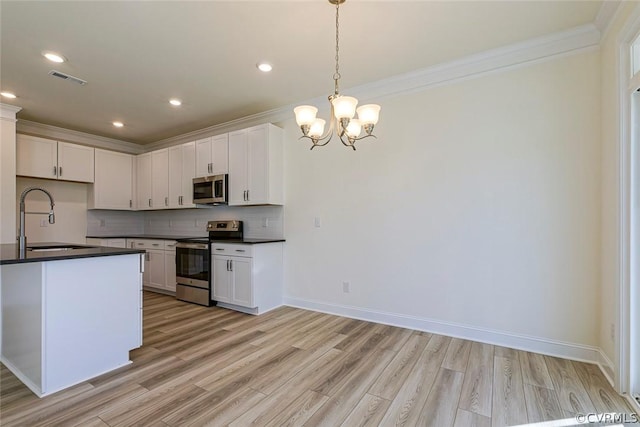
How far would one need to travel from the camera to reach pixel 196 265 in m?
4.21

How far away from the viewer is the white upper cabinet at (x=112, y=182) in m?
5.09

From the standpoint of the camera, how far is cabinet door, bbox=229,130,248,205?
162 inches

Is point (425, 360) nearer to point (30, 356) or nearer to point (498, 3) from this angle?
point (498, 3)

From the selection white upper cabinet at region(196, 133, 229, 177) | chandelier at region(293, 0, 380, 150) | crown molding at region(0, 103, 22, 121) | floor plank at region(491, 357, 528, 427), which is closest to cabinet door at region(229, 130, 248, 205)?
white upper cabinet at region(196, 133, 229, 177)

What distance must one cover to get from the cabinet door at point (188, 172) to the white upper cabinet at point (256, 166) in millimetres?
860

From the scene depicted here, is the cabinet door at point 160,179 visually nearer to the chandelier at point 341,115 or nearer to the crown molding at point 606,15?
the chandelier at point 341,115

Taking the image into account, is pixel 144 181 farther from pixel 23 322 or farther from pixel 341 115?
pixel 341 115

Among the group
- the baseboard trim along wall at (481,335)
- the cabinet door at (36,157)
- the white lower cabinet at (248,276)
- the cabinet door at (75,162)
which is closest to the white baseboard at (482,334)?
the baseboard trim along wall at (481,335)

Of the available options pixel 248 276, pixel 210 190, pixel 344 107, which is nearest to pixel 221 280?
pixel 248 276

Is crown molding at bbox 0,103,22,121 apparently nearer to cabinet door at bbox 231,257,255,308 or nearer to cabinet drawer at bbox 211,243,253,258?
cabinet drawer at bbox 211,243,253,258

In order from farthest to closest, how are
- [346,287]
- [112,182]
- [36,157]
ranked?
1. [112,182]
2. [36,157]
3. [346,287]

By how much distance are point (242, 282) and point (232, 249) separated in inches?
17.4

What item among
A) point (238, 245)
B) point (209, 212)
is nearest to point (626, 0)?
point (238, 245)

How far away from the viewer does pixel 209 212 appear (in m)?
5.08
